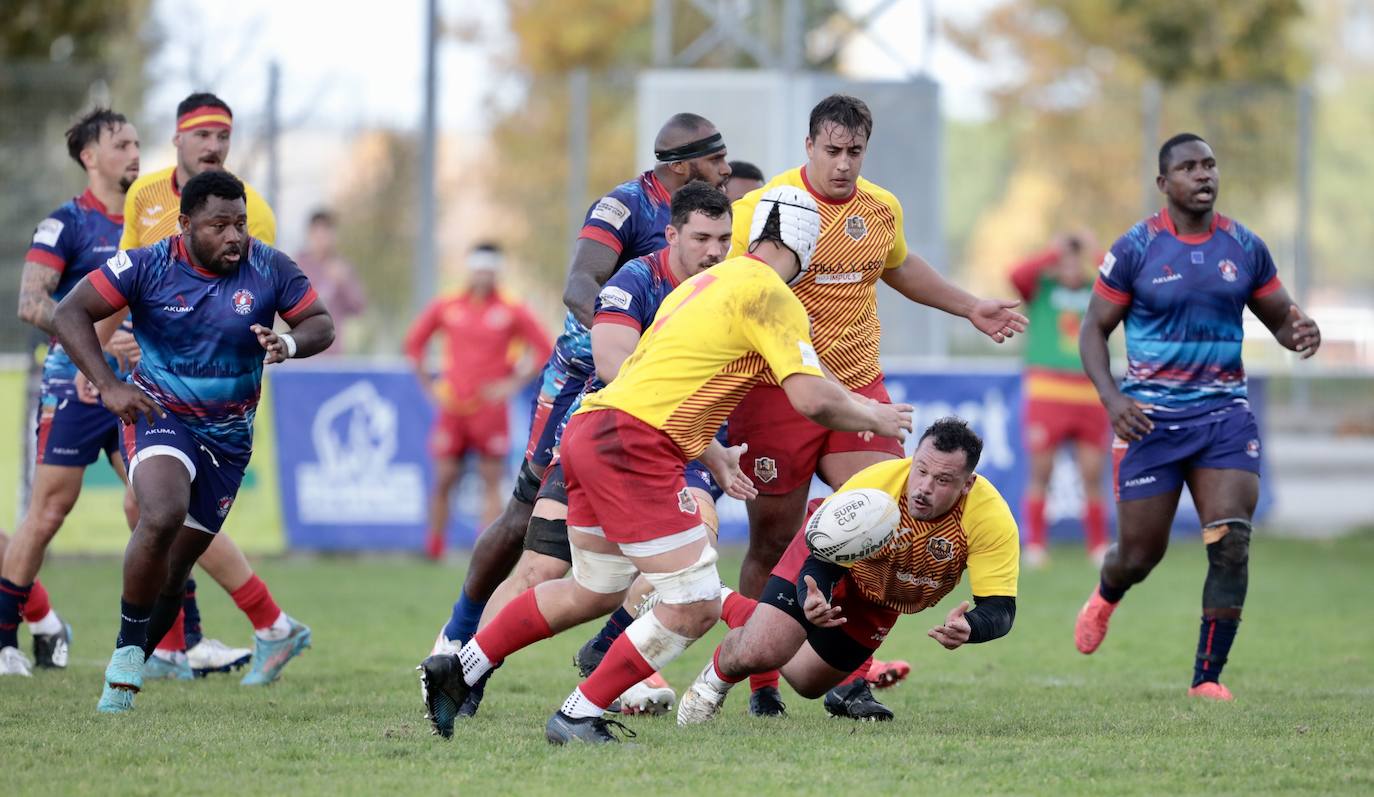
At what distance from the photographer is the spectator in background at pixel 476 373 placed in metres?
14.8

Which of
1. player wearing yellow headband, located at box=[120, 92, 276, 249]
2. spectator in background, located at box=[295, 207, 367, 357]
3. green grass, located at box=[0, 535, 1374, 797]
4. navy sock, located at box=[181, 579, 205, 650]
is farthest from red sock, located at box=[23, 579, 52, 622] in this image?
spectator in background, located at box=[295, 207, 367, 357]

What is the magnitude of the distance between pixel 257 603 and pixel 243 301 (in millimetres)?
1716

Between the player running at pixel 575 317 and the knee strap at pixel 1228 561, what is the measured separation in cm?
287

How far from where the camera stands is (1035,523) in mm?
14781

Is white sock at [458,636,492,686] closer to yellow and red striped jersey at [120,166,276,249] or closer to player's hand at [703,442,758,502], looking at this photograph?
player's hand at [703,442,758,502]

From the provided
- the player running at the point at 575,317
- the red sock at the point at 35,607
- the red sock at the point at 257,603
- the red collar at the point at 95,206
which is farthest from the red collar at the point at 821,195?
the red sock at the point at 35,607

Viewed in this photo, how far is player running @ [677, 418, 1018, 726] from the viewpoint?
6.76 metres

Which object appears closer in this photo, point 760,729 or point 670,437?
point 670,437

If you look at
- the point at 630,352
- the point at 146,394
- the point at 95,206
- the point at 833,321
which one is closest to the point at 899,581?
the point at 833,321

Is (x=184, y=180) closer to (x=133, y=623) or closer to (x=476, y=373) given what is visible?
(x=133, y=623)

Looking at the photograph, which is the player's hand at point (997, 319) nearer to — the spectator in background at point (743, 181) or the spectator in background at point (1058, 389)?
the spectator in background at point (743, 181)

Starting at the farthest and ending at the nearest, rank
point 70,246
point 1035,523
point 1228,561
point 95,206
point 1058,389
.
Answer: point 1058,389 → point 1035,523 → point 95,206 → point 70,246 → point 1228,561

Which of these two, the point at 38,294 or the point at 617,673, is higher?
the point at 38,294

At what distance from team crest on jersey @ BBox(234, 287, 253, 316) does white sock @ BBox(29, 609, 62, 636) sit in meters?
2.43
